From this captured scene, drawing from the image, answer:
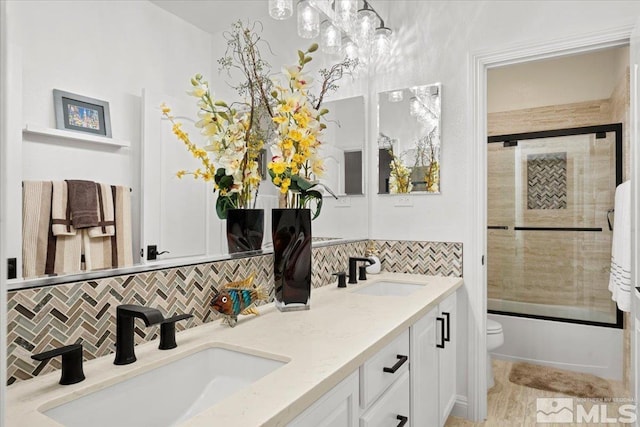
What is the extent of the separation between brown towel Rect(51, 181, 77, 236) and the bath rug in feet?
10.1

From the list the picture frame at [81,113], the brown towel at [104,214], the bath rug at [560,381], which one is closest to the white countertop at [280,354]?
the brown towel at [104,214]

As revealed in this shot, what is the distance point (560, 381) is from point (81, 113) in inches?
135

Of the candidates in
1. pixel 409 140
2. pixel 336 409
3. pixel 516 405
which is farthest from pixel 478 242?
pixel 336 409

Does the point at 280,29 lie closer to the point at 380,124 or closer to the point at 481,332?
the point at 380,124

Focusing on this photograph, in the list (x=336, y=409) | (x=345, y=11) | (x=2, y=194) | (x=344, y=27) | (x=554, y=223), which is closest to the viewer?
(x=2, y=194)

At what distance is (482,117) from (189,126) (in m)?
1.72

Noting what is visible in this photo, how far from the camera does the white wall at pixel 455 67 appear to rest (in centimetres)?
213

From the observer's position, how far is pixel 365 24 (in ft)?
7.73

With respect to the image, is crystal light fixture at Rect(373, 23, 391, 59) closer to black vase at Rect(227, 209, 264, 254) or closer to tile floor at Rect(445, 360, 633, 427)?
black vase at Rect(227, 209, 264, 254)

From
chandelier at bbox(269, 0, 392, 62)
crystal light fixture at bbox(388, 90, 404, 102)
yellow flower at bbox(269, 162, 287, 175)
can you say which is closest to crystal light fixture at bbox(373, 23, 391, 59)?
chandelier at bbox(269, 0, 392, 62)

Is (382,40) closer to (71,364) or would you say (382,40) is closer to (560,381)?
(71,364)

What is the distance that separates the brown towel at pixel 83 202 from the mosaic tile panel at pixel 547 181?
3.55 metres

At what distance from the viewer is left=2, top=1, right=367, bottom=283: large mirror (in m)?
0.88

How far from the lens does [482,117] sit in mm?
2311
